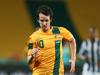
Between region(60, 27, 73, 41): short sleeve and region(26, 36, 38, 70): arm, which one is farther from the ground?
region(60, 27, 73, 41): short sleeve

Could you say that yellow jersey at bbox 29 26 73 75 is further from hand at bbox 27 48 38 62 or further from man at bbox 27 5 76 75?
hand at bbox 27 48 38 62

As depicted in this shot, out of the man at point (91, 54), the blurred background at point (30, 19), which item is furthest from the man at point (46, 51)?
the blurred background at point (30, 19)

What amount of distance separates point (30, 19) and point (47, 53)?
15.5 meters

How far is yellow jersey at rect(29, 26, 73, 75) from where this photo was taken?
944cm

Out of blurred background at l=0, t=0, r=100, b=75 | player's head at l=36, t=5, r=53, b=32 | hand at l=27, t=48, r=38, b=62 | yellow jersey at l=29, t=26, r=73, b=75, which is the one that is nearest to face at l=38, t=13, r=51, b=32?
player's head at l=36, t=5, r=53, b=32

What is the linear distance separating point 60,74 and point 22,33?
1539 centimetres

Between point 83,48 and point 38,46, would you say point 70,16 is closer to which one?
point 83,48

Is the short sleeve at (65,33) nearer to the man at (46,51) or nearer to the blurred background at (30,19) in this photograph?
the man at (46,51)

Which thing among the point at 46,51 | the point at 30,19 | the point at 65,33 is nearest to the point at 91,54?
the point at 65,33

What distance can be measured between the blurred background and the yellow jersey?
561 inches

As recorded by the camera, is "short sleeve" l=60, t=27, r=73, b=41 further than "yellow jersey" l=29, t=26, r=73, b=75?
Yes

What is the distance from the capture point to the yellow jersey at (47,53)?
9438 mm

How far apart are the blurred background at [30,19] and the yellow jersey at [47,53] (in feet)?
46.8

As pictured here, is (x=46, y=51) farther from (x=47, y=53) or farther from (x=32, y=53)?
(x=32, y=53)
